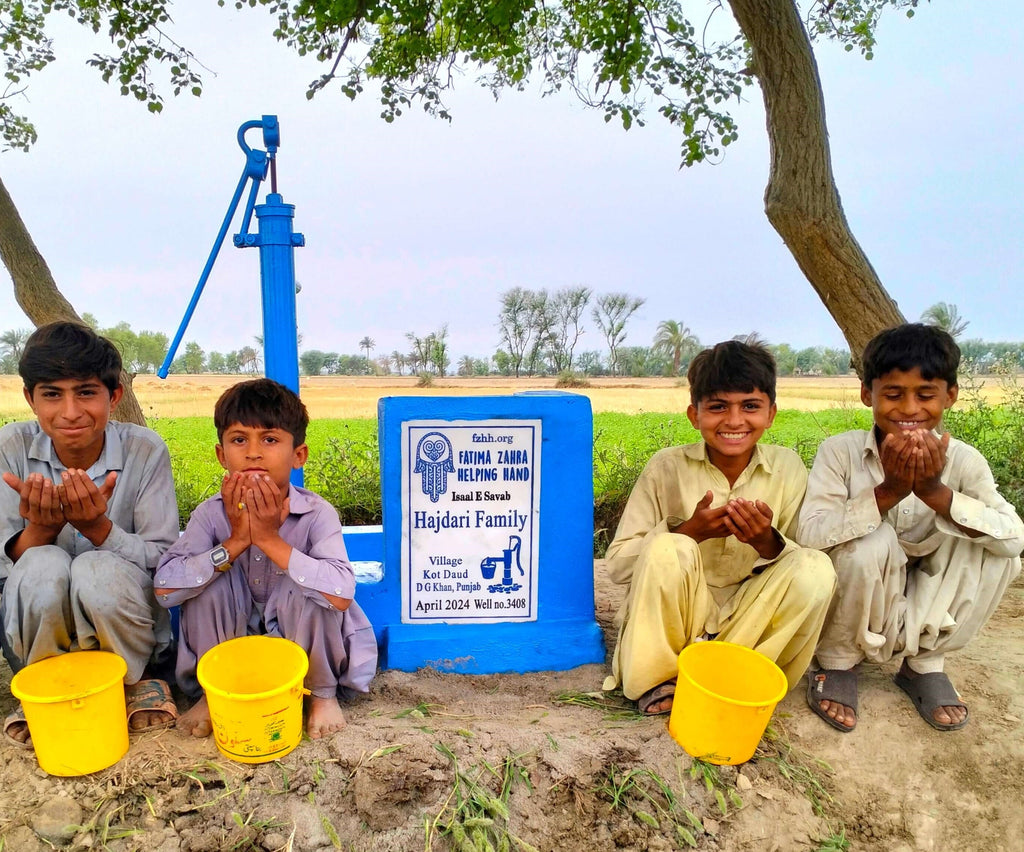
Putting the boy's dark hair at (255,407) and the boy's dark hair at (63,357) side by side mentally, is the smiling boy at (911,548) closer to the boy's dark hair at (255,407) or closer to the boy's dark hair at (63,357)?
the boy's dark hair at (255,407)

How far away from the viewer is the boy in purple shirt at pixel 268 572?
7.23ft

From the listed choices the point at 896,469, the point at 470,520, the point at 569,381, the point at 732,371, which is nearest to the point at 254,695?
the point at 470,520

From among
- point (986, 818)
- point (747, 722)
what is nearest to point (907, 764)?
point (986, 818)

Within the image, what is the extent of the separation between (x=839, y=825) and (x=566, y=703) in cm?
94

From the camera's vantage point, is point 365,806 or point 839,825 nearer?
point 365,806

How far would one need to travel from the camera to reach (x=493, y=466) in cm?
279

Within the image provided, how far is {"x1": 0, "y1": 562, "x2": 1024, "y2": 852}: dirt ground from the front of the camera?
1852 millimetres

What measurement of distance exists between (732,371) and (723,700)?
1.14m

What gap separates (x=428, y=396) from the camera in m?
2.73

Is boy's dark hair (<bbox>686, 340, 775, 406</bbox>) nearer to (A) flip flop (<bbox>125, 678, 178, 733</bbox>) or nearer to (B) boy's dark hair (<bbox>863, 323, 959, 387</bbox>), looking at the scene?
(B) boy's dark hair (<bbox>863, 323, 959, 387</bbox>)

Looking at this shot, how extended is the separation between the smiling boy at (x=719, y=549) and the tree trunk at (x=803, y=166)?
7.06 ft

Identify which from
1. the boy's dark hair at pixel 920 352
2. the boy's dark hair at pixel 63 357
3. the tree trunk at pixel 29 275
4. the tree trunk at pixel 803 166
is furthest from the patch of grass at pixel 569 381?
the boy's dark hair at pixel 63 357

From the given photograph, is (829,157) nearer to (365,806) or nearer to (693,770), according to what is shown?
(693,770)

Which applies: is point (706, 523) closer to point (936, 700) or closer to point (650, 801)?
point (650, 801)
